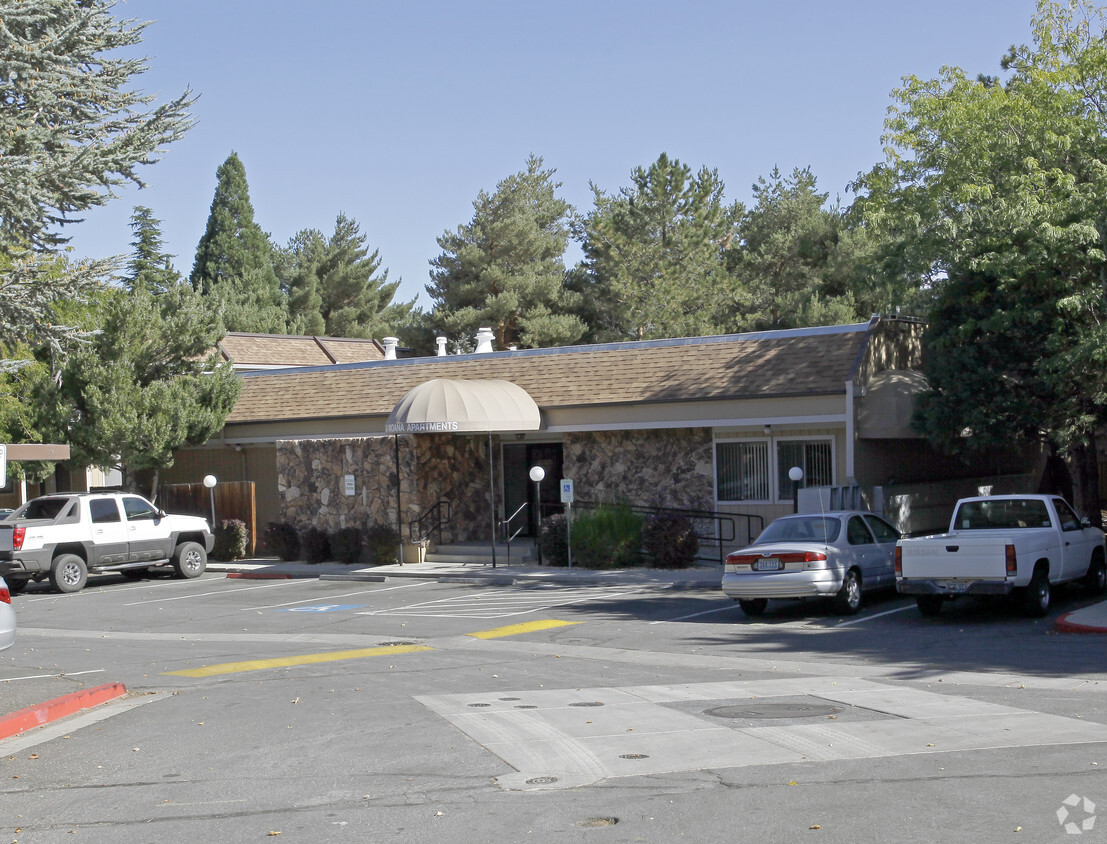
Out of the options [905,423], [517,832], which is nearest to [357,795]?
[517,832]

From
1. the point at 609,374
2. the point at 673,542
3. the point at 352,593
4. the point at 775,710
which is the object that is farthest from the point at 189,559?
the point at 775,710

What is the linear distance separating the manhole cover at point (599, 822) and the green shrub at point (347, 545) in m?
20.3

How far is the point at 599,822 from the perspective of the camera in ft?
22.4

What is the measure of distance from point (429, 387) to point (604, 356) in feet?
13.5

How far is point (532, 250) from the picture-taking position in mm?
54656

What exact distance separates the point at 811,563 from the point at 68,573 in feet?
49.8

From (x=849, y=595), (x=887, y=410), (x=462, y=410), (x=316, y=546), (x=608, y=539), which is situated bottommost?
(x=849, y=595)

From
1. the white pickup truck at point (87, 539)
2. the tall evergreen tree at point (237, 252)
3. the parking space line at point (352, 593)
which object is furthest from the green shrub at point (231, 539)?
the tall evergreen tree at point (237, 252)

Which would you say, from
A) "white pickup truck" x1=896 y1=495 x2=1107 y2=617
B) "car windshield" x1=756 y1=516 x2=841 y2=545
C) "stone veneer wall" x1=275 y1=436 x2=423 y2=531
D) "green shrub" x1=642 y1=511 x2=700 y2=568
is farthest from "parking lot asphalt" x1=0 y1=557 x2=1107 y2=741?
"car windshield" x1=756 y1=516 x2=841 y2=545

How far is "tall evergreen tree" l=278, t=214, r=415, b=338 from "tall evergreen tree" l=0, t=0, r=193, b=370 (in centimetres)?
4264

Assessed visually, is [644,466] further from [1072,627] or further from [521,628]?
[1072,627]

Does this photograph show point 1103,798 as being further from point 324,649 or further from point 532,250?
point 532,250

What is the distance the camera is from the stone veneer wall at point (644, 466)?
24344 mm

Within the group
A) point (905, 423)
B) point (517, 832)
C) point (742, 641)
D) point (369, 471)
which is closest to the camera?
point (517, 832)
